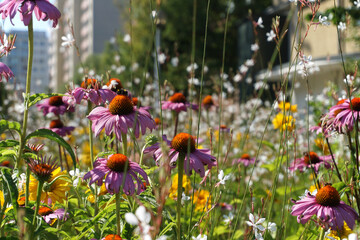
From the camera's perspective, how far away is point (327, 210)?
113 cm

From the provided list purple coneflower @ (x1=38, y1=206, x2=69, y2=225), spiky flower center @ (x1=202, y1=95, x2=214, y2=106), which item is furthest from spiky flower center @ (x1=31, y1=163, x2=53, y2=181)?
spiky flower center @ (x1=202, y1=95, x2=214, y2=106)

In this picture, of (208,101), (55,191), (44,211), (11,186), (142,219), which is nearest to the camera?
(142,219)

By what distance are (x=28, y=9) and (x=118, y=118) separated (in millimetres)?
380

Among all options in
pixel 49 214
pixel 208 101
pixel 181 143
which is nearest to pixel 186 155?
pixel 181 143

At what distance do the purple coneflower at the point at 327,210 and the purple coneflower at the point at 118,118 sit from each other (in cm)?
51

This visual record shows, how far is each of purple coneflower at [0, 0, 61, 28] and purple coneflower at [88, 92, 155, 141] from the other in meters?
0.30

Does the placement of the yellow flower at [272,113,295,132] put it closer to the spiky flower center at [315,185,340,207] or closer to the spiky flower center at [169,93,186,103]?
the spiky flower center at [315,185,340,207]

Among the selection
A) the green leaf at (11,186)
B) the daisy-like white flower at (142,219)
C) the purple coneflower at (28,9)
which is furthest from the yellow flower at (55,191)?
the daisy-like white flower at (142,219)

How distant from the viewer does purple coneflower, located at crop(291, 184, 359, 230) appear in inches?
44.1

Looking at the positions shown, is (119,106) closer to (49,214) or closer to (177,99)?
(49,214)

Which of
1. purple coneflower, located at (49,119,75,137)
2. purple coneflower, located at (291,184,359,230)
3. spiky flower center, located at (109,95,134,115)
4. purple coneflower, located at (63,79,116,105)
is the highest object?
purple coneflower, located at (63,79,116,105)

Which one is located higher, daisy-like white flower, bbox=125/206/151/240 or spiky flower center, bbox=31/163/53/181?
daisy-like white flower, bbox=125/206/151/240

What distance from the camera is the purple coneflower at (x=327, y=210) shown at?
1119mm

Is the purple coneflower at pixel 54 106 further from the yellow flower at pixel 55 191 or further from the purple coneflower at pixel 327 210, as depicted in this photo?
the purple coneflower at pixel 327 210
